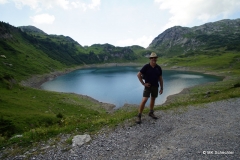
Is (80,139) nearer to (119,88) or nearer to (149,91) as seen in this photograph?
(149,91)

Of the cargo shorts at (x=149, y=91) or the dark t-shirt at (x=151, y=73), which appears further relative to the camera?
the cargo shorts at (x=149, y=91)

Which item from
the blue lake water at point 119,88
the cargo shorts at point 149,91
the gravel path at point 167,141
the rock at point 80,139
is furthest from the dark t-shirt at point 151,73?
the blue lake water at point 119,88

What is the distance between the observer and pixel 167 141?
977cm

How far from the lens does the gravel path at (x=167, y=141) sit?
8414 millimetres

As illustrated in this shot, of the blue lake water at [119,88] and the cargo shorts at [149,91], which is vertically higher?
the cargo shorts at [149,91]

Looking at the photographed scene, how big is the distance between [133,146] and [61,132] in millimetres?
5044

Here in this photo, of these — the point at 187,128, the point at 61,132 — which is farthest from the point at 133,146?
the point at 61,132

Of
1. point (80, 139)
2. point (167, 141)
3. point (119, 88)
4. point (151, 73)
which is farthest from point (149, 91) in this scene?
point (119, 88)

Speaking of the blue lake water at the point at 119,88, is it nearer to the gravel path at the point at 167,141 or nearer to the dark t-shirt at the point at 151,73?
the gravel path at the point at 167,141

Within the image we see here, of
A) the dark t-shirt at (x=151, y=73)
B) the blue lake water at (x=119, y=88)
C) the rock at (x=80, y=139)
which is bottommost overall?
the blue lake water at (x=119, y=88)

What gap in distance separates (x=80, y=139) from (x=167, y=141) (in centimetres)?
499

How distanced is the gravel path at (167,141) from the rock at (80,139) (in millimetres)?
360

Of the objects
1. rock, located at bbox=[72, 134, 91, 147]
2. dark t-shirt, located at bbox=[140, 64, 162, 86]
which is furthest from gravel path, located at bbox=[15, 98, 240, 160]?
dark t-shirt, located at bbox=[140, 64, 162, 86]

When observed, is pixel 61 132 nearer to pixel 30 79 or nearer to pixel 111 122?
pixel 111 122
